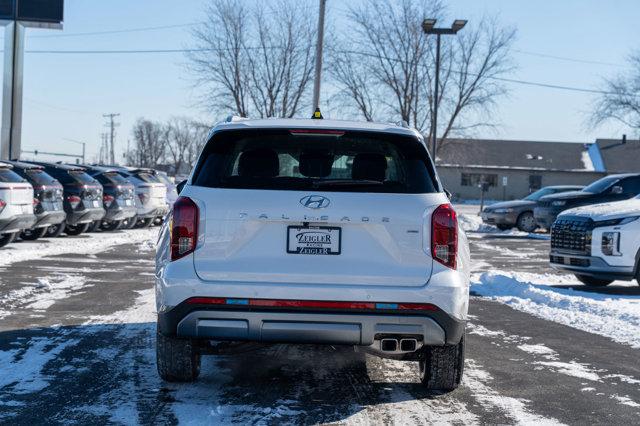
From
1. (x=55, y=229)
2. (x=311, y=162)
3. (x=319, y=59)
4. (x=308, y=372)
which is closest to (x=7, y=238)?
(x=55, y=229)

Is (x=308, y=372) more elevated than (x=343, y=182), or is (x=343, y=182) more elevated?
(x=343, y=182)

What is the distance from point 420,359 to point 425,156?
133 centimetres

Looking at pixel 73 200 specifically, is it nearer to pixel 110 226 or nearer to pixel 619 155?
pixel 110 226

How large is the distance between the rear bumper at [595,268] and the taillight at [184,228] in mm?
8086

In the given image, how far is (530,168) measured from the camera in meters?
72.9

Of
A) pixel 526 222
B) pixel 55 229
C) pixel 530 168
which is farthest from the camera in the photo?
pixel 530 168

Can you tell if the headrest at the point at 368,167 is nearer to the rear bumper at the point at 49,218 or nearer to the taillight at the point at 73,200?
the rear bumper at the point at 49,218

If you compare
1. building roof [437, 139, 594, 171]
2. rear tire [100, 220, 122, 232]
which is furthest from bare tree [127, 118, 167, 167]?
rear tire [100, 220, 122, 232]

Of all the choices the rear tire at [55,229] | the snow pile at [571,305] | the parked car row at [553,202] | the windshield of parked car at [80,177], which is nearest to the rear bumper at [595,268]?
the snow pile at [571,305]

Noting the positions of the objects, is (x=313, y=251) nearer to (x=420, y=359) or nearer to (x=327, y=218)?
(x=327, y=218)

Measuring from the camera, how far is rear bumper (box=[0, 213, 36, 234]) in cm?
1485

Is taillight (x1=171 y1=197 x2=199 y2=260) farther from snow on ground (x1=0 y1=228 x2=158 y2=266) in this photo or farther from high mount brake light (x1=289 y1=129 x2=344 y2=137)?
snow on ground (x1=0 y1=228 x2=158 y2=266)

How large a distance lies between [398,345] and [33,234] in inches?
567

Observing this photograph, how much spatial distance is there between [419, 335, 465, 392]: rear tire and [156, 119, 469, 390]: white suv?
12.1 inches
